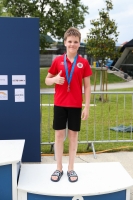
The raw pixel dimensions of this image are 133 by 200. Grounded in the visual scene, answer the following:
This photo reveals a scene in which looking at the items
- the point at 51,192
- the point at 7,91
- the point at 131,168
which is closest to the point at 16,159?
the point at 51,192

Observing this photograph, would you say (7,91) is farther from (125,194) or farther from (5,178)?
(125,194)

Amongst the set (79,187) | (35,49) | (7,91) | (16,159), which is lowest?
(79,187)

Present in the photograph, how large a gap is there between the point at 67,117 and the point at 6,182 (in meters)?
1.00

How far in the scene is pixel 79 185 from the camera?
142 inches

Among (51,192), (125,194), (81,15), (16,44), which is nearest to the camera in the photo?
(51,192)

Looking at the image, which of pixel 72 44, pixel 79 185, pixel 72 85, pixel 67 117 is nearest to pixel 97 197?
pixel 79 185

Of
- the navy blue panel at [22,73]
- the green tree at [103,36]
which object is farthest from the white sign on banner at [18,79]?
the green tree at [103,36]

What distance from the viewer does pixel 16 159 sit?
3545mm

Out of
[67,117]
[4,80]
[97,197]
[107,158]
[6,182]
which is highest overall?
[4,80]

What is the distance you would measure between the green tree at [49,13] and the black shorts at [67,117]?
20786 mm

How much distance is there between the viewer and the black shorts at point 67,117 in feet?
12.2

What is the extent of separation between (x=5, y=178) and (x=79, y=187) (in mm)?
819

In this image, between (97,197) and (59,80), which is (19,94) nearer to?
(59,80)

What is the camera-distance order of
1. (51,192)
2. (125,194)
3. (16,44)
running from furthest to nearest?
(16,44)
(125,194)
(51,192)
